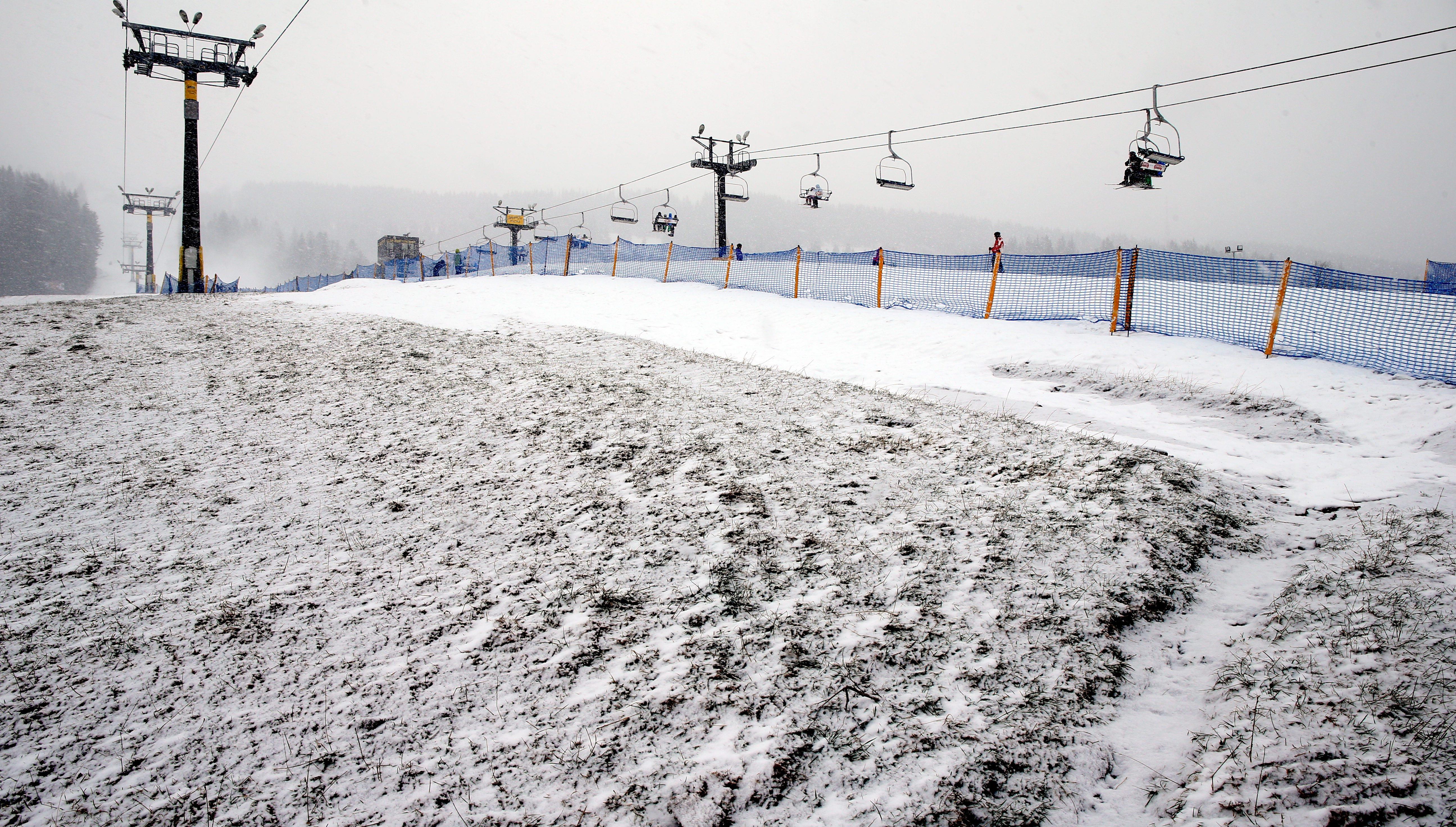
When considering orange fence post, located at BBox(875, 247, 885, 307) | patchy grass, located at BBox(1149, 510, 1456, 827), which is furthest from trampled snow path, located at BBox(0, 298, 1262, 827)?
orange fence post, located at BBox(875, 247, 885, 307)

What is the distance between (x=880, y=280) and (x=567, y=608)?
14262 millimetres

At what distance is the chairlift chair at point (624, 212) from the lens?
29.9 meters

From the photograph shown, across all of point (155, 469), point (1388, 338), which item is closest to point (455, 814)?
point (155, 469)

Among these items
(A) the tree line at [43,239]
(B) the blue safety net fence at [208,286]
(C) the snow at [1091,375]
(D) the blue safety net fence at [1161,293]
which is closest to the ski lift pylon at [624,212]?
(D) the blue safety net fence at [1161,293]

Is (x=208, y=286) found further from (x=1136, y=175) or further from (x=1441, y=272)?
(x=1441, y=272)

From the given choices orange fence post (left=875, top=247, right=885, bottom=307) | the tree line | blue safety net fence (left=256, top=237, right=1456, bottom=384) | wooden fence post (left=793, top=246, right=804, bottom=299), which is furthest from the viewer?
the tree line

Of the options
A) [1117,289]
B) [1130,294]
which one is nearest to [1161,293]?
[1117,289]

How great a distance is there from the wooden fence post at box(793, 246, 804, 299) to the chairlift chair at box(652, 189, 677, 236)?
14211 mm

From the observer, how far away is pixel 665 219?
1266 inches

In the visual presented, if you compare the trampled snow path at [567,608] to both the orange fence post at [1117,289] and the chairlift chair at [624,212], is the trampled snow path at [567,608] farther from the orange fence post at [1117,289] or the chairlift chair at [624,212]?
the chairlift chair at [624,212]

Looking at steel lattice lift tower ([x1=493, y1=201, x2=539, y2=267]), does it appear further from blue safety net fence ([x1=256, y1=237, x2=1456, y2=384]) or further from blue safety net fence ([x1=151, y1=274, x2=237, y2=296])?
blue safety net fence ([x1=256, y1=237, x2=1456, y2=384])

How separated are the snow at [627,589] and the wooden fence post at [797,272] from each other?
36.1ft

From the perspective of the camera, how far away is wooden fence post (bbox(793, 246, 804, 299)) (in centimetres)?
1748

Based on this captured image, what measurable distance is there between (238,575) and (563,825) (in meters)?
2.55
